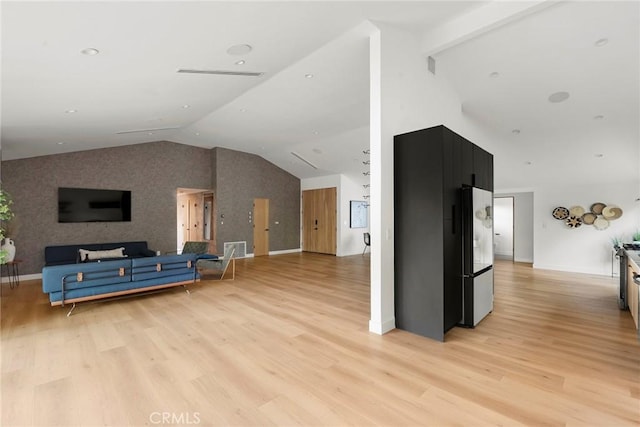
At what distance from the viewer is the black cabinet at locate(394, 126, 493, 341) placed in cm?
316

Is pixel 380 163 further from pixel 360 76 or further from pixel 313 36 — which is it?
pixel 360 76

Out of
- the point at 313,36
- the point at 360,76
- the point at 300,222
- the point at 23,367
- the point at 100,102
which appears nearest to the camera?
the point at 23,367

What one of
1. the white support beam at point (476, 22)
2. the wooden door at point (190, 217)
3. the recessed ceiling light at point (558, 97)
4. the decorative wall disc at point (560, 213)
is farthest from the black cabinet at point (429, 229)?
the wooden door at point (190, 217)

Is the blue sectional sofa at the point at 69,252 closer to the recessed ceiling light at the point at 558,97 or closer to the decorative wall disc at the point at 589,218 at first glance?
the recessed ceiling light at the point at 558,97

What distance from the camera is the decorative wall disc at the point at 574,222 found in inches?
281

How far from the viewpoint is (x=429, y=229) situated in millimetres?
3232

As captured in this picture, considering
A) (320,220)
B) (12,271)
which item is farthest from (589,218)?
(12,271)

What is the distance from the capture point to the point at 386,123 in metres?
3.46

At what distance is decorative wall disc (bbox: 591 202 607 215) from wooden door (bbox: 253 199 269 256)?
8.96m

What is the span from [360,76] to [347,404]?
4.31 meters

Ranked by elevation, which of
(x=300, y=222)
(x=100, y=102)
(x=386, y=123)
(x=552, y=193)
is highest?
(x=100, y=102)

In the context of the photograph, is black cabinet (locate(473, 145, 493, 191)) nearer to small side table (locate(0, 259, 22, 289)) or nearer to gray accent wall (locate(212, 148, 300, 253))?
gray accent wall (locate(212, 148, 300, 253))

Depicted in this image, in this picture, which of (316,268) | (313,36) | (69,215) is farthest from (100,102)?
(316,268)

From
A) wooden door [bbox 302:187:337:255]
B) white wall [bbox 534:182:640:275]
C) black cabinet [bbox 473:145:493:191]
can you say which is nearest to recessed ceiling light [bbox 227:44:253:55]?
black cabinet [bbox 473:145:493:191]
